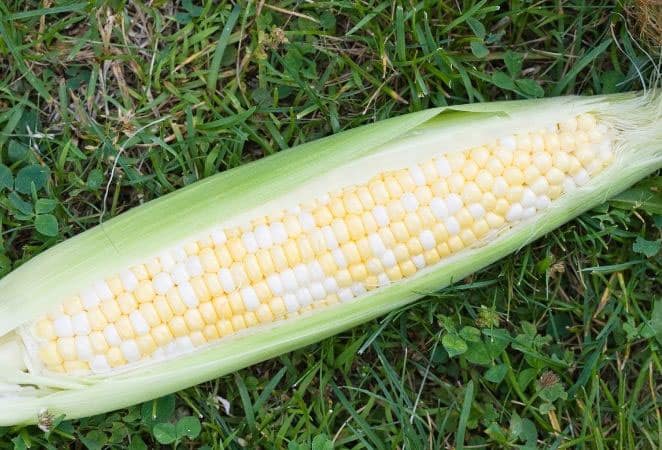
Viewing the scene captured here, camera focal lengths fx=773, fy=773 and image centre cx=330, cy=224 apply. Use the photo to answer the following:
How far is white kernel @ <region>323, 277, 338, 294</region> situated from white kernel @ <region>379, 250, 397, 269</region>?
14cm

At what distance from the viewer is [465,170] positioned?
6.99 feet

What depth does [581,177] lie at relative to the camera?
7.11 feet

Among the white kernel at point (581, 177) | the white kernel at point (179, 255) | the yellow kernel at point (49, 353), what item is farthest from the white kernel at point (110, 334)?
the white kernel at point (581, 177)

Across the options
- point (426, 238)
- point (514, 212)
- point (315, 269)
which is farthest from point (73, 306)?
point (514, 212)

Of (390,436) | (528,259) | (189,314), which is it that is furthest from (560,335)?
(189,314)

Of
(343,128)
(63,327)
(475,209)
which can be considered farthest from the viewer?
(343,128)

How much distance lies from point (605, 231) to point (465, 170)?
587 mm

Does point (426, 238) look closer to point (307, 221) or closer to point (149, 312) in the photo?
point (307, 221)

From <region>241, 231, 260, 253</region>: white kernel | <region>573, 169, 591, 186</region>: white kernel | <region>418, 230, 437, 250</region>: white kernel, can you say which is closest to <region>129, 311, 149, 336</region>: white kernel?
<region>241, 231, 260, 253</region>: white kernel

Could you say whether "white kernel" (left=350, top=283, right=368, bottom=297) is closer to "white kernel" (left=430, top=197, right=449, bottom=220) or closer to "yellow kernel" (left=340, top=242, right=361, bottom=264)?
"yellow kernel" (left=340, top=242, right=361, bottom=264)

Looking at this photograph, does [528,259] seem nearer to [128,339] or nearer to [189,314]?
[189,314]

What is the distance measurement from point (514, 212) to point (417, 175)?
297mm

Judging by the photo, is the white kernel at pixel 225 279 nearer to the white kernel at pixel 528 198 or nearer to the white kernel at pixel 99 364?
the white kernel at pixel 99 364

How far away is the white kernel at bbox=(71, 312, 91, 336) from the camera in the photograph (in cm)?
204
